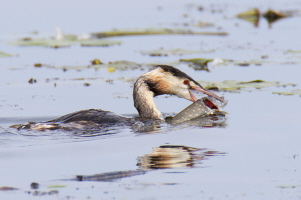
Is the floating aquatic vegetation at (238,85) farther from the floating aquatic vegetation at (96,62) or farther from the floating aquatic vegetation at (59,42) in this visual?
the floating aquatic vegetation at (59,42)

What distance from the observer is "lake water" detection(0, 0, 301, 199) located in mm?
6527

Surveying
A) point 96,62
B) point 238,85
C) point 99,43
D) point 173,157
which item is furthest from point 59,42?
point 173,157

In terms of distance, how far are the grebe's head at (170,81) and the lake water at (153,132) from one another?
0.55 m

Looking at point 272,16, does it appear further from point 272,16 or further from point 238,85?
point 238,85

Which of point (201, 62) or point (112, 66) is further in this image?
point (201, 62)

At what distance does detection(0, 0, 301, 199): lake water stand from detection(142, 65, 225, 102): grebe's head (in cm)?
55

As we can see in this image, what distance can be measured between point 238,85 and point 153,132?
9.59 feet

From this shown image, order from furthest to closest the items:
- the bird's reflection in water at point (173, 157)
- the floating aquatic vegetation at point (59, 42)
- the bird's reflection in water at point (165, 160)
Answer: the floating aquatic vegetation at point (59, 42)
the bird's reflection in water at point (173, 157)
the bird's reflection in water at point (165, 160)

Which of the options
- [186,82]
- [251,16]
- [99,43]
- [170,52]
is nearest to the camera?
[186,82]

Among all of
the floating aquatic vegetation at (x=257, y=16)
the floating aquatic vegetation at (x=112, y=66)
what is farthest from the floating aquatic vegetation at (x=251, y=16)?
the floating aquatic vegetation at (x=112, y=66)

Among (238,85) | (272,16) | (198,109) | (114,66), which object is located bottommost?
(198,109)

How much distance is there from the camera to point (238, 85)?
11672mm

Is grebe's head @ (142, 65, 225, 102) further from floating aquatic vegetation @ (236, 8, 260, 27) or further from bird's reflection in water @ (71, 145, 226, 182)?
floating aquatic vegetation @ (236, 8, 260, 27)

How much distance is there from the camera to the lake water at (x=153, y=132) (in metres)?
6.53
